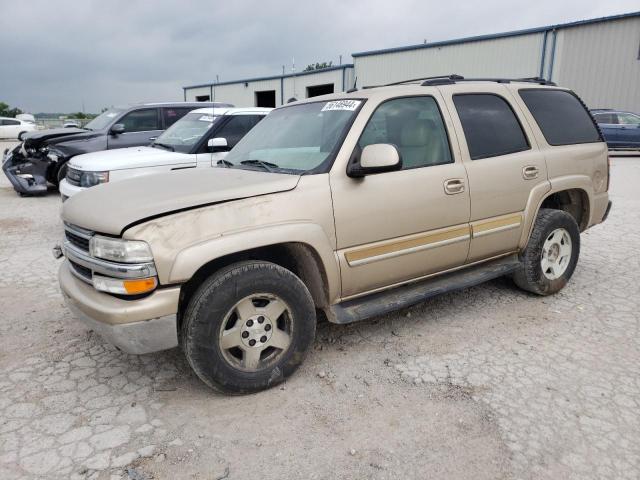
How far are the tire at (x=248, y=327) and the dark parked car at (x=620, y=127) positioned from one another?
18.1 meters

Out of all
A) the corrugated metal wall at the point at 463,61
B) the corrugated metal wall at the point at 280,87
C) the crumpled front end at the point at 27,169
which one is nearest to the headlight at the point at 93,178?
the crumpled front end at the point at 27,169

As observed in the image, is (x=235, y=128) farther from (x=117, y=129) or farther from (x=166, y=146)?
(x=117, y=129)

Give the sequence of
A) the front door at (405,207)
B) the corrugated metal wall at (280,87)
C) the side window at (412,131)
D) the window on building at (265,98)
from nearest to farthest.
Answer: the front door at (405,207) → the side window at (412,131) → the corrugated metal wall at (280,87) → the window on building at (265,98)

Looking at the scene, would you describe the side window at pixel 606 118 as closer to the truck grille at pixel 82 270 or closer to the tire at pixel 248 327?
the tire at pixel 248 327

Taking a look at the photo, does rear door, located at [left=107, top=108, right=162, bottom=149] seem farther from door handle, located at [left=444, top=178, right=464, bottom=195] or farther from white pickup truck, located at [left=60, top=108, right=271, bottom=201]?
door handle, located at [left=444, top=178, right=464, bottom=195]

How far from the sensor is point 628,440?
2586 mm

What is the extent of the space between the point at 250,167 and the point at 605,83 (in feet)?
72.6

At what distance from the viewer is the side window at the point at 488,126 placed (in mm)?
3957

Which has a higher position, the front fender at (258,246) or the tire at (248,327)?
the front fender at (258,246)

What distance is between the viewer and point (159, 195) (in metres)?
3.00

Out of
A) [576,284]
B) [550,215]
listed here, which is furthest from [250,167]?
[576,284]

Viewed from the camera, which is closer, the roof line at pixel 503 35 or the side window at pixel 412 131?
the side window at pixel 412 131

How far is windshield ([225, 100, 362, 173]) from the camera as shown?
344cm

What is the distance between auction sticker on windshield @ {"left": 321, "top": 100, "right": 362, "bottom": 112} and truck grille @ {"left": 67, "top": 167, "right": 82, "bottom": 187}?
4488mm
